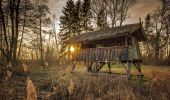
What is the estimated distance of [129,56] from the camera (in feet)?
52.3

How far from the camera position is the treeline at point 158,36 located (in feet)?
118

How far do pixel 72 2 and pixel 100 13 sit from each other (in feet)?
23.7

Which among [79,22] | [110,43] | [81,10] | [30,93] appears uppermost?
[81,10]

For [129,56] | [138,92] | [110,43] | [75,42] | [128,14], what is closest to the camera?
[138,92]

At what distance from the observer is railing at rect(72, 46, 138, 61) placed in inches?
637

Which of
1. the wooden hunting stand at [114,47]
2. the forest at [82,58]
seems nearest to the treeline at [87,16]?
the forest at [82,58]

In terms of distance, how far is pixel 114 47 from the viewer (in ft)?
56.3

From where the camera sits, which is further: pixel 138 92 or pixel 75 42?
pixel 75 42

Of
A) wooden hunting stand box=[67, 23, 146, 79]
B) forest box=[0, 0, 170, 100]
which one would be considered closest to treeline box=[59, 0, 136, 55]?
forest box=[0, 0, 170, 100]

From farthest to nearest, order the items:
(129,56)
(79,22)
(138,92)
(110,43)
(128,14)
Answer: (79,22) < (128,14) < (110,43) < (129,56) < (138,92)

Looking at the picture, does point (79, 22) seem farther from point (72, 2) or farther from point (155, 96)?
point (155, 96)

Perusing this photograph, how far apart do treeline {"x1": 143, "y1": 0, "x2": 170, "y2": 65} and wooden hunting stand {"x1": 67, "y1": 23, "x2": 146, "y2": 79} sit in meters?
19.3

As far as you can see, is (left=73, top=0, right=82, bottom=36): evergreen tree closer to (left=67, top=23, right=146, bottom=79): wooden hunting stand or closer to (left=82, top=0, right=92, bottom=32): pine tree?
(left=82, top=0, right=92, bottom=32): pine tree

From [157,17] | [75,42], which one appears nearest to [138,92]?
[75,42]
